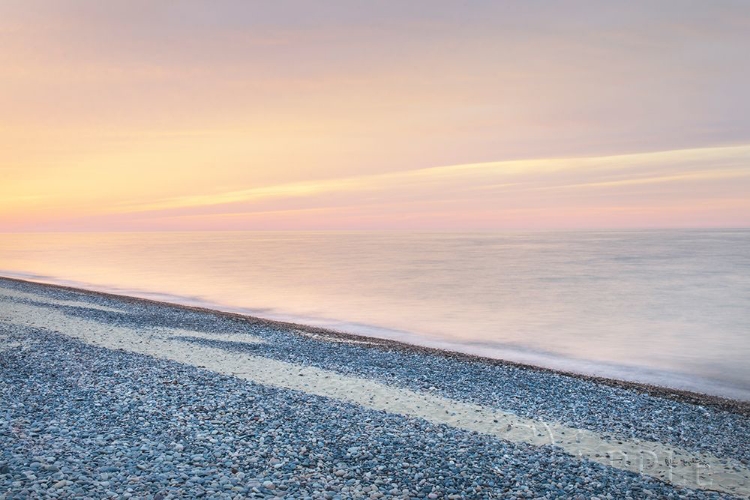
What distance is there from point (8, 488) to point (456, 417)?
7001 mm

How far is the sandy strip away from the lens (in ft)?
26.7

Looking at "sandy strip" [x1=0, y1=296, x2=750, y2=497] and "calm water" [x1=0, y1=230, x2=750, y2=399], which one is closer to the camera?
"sandy strip" [x1=0, y1=296, x2=750, y2=497]

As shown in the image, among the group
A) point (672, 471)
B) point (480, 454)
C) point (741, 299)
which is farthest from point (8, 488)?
point (741, 299)

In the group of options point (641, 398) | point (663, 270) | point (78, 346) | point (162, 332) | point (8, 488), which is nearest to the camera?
point (8, 488)

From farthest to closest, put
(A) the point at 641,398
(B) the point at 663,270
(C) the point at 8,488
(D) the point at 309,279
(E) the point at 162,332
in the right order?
(B) the point at 663,270 < (D) the point at 309,279 < (E) the point at 162,332 < (A) the point at 641,398 < (C) the point at 8,488

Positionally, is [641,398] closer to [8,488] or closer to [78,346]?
[8,488]

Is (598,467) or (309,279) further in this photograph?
(309,279)

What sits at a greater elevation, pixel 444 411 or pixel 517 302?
pixel 444 411

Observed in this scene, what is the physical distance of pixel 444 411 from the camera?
1056 centimetres

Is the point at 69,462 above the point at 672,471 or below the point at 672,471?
above

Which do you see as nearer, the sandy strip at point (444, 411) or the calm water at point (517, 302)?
the sandy strip at point (444, 411)

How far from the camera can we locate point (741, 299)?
3634 centimetres

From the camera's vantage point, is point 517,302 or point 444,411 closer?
point 444,411

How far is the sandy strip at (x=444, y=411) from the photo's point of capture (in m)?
8.13
